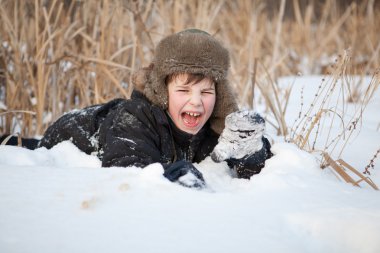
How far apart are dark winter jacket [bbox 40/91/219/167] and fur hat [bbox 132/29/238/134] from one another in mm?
57

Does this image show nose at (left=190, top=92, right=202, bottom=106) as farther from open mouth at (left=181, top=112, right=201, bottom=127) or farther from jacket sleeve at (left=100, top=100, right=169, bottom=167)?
jacket sleeve at (left=100, top=100, right=169, bottom=167)

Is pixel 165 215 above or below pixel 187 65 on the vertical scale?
below

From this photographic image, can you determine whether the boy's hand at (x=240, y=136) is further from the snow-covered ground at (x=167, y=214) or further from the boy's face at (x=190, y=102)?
the snow-covered ground at (x=167, y=214)

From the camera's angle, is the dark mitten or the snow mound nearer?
the snow mound

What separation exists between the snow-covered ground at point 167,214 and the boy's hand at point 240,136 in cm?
30

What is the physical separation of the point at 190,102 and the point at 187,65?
14cm

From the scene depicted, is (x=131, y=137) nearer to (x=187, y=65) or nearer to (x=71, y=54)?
(x=187, y=65)

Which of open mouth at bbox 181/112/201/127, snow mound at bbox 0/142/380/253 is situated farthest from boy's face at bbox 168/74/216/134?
snow mound at bbox 0/142/380/253

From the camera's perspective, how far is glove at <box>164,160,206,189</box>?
46.4 inches

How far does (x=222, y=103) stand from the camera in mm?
1797

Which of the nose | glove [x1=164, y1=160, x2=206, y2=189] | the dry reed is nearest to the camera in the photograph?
glove [x1=164, y1=160, x2=206, y2=189]

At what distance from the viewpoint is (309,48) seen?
4.72 metres

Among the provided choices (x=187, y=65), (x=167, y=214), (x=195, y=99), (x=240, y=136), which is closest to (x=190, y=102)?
(x=195, y=99)

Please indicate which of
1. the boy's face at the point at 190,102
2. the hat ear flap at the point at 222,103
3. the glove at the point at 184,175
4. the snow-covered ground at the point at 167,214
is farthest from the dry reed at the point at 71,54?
the snow-covered ground at the point at 167,214
